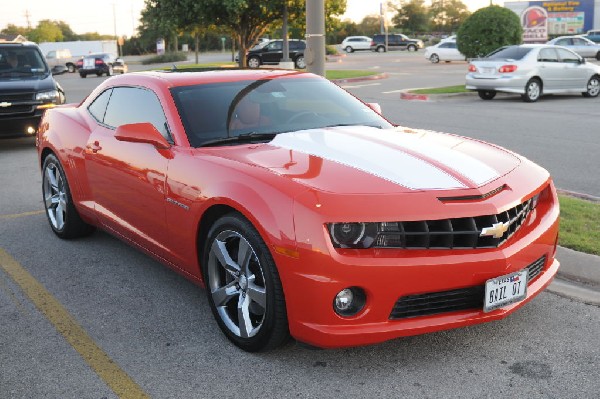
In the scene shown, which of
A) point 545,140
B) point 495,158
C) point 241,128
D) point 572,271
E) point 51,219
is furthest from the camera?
point 545,140

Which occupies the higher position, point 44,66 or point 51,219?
point 44,66

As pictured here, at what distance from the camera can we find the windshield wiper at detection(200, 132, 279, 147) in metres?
4.26

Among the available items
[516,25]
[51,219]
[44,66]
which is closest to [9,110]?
[44,66]

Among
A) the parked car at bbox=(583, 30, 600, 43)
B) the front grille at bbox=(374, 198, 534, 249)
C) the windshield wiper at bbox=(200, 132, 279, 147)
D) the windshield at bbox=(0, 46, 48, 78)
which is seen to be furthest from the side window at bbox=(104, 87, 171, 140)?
the parked car at bbox=(583, 30, 600, 43)

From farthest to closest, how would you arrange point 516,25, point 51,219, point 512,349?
point 516,25, point 51,219, point 512,349

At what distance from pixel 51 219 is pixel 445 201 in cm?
418

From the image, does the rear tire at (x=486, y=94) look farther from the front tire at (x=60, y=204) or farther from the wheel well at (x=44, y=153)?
the front tire at (x=60, y=204)

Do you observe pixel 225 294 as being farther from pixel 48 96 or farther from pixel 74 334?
pixel 48 96

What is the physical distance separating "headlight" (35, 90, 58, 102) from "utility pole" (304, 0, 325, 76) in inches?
211

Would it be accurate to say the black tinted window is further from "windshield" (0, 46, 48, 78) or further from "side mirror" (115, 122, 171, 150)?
"side mirror" (115, 122, 171, 150)

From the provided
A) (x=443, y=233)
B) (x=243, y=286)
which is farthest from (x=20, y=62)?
(x=443, y=233)

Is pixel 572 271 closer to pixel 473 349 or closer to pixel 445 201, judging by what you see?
pixel 473 349

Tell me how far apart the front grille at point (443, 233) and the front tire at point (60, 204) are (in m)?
3.45

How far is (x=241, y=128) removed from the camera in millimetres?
4453
